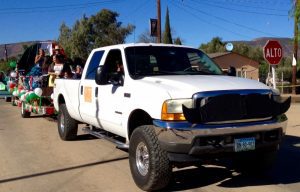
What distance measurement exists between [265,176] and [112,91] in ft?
8.64

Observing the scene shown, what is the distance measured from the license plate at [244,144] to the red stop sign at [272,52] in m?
5.98

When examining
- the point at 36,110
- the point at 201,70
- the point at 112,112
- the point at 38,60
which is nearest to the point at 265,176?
the point at 201,70

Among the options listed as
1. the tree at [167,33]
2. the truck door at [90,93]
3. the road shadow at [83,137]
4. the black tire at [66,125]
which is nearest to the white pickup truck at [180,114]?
the truck door at [90,93]

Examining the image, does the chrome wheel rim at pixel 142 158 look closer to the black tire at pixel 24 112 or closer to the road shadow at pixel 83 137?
the road shadow at pixel 83 137

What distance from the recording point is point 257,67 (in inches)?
2315

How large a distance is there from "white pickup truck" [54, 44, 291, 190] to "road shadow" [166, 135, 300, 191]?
0.33 meters

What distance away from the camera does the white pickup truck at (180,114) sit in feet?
19.5

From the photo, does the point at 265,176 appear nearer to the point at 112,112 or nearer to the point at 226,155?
the point at 226,155

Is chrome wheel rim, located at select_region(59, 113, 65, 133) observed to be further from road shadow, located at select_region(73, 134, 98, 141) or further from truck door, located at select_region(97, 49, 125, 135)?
truck door, located at select_region(97, 49, 125, 135)

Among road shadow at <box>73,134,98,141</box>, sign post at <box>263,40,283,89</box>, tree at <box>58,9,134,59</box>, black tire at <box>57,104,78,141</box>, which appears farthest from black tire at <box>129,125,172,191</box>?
tree at <box>58,9,134,59</box>

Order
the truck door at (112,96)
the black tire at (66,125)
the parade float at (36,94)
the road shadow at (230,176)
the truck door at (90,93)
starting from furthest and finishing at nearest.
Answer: the parade float at (36,94)
the black tire at (66,125)
the truck door at (90,93)
the truck door at (112,96)
the road shadow at (230,176)

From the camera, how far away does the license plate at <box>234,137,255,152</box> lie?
6.11 m

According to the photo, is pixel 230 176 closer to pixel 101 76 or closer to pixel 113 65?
pixel 101 76

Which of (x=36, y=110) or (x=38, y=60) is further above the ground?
(x=38, y=60)
